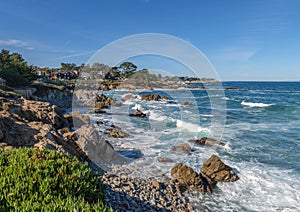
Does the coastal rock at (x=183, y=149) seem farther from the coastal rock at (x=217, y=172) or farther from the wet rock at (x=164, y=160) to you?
the coastal rock at (x=217, y=172)

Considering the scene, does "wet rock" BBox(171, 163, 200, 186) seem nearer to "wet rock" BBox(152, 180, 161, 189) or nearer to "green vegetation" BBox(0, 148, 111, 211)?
"wet rock" BBox(152, 180, 161, 189)

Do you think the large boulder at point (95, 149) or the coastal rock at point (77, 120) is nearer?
the large boulder at point (95, 149)

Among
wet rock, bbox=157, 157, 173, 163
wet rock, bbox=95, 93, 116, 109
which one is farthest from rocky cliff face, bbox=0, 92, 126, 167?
wet rock, bbox=95, 93, 116, 109

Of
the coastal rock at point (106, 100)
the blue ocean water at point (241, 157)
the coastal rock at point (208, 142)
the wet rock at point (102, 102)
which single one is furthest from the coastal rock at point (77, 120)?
the coastal rock at point (106, 100)

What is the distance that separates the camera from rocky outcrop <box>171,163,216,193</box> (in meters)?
8.62

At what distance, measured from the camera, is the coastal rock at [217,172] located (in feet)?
30.9

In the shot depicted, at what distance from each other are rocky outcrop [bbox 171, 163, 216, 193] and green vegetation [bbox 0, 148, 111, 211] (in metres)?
5.52

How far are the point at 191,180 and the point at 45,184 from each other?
654cm

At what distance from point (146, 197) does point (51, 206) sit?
5238 millimetres

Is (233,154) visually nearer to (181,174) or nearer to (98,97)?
(181,174)

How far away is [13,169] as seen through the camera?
144 inches

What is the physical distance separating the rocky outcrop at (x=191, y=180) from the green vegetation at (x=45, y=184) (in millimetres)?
5519

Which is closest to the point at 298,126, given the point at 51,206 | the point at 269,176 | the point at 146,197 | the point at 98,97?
the point at 269,176

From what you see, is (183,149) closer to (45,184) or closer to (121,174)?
(121,174)
